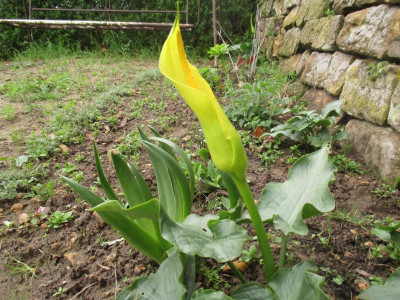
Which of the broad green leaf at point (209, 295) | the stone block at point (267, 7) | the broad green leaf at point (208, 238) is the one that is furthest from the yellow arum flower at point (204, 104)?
the stone block at point (267, 7)

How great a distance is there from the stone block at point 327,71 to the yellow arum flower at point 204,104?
1543 millimetres

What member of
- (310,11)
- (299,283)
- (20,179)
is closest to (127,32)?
(310,11)

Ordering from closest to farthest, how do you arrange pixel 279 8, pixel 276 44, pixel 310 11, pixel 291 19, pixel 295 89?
pixel 295 89, pixel 310 11, pixel 291 19, pixel 276 44, pixel 279 8

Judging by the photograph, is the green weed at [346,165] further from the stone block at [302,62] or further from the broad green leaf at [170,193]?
the stone block at [302,62]

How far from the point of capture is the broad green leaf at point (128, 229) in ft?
2.84

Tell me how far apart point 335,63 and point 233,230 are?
1.73 meters

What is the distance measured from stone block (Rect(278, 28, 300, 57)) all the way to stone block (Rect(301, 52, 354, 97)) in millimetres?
430

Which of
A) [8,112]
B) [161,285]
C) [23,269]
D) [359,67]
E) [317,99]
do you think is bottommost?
[23,269]

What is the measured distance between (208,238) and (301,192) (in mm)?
375

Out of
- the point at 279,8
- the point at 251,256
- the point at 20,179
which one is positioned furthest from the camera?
the point at 279,8

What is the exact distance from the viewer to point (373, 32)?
1.71 m

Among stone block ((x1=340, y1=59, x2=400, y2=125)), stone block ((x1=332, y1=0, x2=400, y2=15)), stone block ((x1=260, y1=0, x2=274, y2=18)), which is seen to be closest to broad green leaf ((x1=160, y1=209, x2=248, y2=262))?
stone block ((x1=340, y1=59, x2=400, y2=125))

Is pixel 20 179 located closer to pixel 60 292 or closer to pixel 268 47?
pixel 60 292

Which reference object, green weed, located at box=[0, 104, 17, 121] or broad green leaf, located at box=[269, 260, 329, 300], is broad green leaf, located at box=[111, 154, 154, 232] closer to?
broad green leaf, located at box=[269, 260, 329, 300]
